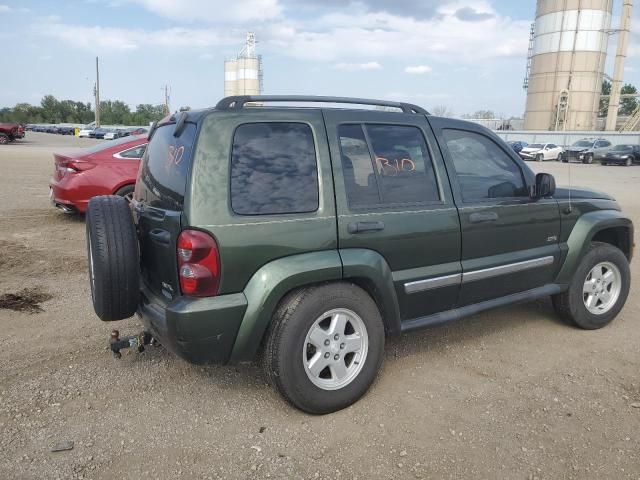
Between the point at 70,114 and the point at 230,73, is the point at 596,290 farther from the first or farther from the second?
the point at 70,114

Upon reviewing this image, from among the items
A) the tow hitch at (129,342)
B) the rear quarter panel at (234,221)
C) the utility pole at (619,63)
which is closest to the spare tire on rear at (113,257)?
the tow hitch at (129,342)

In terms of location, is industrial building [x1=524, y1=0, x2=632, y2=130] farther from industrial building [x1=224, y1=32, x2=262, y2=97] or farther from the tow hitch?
the tow hitch

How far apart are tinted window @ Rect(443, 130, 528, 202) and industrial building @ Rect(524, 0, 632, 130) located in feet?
193

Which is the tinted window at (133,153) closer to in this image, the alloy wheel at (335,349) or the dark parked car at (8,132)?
the alloy wheel at (335,349)

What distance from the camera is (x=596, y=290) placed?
15.0 feet

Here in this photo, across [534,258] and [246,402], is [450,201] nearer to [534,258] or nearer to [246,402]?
[534,258]

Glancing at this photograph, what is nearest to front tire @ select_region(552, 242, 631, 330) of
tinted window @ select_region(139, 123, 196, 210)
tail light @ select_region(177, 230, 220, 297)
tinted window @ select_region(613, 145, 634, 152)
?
tail light @ select_region(177, 230, 220, 297)

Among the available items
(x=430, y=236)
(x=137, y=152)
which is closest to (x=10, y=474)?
(x=430, y=236)

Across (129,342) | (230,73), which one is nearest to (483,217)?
(129,342)

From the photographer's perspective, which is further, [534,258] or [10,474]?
[534,258]

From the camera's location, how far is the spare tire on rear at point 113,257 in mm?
3064

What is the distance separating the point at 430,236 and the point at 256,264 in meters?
1.23

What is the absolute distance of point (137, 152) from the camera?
8414mm

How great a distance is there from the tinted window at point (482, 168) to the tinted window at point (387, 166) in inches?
11.1
